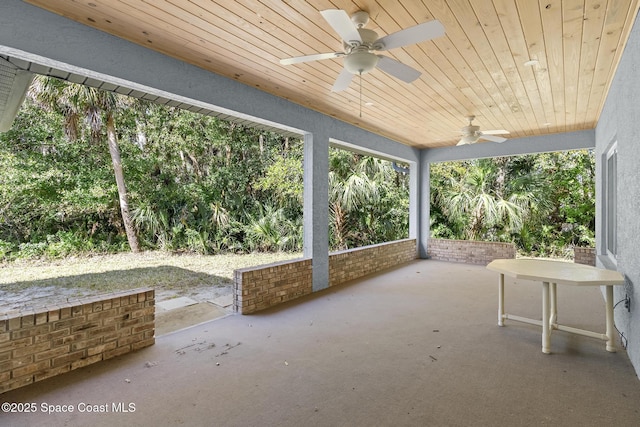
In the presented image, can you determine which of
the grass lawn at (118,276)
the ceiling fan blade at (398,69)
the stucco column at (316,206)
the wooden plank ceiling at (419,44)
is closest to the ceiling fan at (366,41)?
the ceiling fan blade at (398,69)

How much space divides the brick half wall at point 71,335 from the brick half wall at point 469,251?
619 cm

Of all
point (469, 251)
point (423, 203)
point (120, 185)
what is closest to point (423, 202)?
point (423, 203)

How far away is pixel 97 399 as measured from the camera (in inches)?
81.6

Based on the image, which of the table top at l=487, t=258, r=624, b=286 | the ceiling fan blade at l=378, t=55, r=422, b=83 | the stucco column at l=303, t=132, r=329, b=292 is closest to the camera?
the ceiling fan blade at l=378, t=55, r=422, b=83

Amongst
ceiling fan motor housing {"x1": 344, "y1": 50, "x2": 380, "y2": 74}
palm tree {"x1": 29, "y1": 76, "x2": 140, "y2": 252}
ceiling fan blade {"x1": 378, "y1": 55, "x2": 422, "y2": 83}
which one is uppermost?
palm tree {"x1": 29, "y1": 76, "x2": 140, "y2": 252}

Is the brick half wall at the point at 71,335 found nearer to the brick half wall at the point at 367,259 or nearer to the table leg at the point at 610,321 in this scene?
the brick half wall at the point at 367,259

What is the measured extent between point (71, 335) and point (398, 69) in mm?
3160

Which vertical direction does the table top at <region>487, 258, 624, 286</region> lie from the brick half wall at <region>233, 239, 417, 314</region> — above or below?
above

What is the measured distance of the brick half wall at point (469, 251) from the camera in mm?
6766

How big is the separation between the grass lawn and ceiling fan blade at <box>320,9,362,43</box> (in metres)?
3.77

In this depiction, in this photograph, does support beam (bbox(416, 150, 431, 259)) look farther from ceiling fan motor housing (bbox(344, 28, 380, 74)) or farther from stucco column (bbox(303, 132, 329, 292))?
ceiling fan motor housing (bbox(344, 28, 380, 74))

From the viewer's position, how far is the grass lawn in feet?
15.7

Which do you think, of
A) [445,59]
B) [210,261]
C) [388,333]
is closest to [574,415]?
[388,333]

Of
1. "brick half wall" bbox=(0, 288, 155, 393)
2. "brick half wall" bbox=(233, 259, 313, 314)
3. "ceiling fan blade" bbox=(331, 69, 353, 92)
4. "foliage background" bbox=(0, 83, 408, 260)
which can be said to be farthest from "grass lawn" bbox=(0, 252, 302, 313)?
"ceiling fan blade" bbox=(331, 69, 353, 92)
